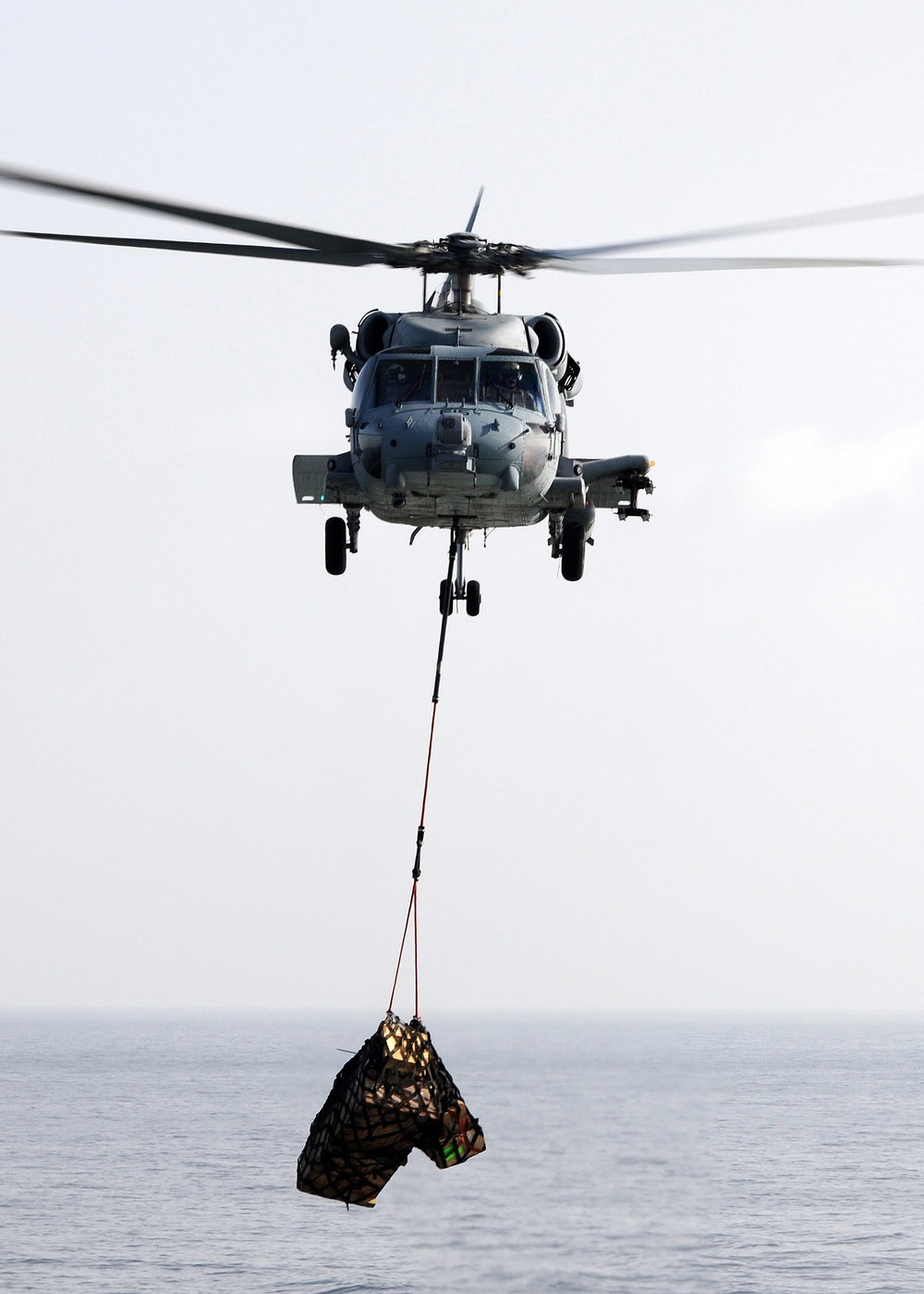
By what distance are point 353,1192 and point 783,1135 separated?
330ft

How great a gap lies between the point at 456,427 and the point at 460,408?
0.53m

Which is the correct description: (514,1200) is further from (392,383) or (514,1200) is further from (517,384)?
(392,383)

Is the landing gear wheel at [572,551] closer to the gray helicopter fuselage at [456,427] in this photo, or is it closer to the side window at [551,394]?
the gray helicopter fuselage at [456,427]

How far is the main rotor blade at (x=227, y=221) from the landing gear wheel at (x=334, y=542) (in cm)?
327

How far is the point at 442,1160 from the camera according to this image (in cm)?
1681

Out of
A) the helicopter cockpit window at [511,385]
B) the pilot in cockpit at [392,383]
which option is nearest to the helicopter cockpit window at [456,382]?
the helicopter cockpit window at [511,385]

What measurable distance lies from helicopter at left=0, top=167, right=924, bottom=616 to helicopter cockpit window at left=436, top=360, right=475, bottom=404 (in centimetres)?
1

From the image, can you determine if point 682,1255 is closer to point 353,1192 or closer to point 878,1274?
point 878,1274

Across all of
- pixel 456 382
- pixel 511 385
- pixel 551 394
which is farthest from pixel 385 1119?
pixel 551 394

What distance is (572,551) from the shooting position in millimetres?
20141

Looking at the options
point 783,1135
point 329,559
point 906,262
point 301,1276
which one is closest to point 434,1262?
point 301,1276

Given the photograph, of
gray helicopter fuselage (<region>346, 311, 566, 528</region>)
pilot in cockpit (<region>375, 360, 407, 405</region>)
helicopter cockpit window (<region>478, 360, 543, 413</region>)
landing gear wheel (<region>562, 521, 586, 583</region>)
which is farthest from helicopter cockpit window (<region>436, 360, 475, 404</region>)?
landing gear wheel (<region>562, 521, 586, 583</region>)

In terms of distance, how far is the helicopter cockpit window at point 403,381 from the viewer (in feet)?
60.6

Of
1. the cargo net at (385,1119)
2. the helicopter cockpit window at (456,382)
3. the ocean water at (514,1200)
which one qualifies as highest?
the helicopter cockpit window at (456,382)
